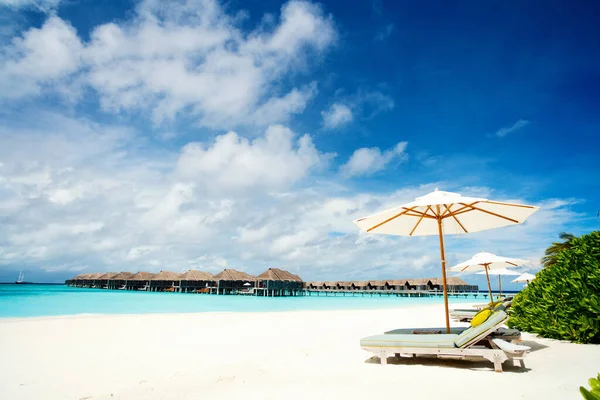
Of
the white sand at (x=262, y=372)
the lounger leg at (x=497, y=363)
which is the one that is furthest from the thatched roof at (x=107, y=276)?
the lounger leg at (x=497, y=363)

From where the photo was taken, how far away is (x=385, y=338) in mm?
5219

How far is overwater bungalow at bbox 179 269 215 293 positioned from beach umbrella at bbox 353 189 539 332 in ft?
174

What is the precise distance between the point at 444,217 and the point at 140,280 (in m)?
70.6

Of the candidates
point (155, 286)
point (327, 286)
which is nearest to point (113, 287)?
point (155, 286)

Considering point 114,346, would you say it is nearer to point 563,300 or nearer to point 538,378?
point 538,378

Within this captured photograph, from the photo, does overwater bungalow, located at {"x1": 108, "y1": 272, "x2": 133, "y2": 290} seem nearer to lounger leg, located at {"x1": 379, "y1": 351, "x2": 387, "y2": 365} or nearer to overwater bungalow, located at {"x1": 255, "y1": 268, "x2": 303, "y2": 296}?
overwater bungalow, located at {"x1": 255, "y1": 268, "x2": 303, "y2": 296}

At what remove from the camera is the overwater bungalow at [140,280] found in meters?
66.1

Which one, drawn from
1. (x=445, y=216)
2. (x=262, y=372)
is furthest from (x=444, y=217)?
(x=262, y=372)

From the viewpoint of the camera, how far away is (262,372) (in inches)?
196

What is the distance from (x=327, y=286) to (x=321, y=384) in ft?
236

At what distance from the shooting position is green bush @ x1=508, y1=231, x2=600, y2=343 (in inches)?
212

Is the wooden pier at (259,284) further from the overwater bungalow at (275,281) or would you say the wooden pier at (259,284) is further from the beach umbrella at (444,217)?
the beach umbrella at (444,217)

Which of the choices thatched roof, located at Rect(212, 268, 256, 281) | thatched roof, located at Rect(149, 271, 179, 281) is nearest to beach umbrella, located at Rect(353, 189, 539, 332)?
thatched roof, located at Rect(212, 268, 256, 281)

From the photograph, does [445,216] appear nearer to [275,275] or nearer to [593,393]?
→ [593,393]
